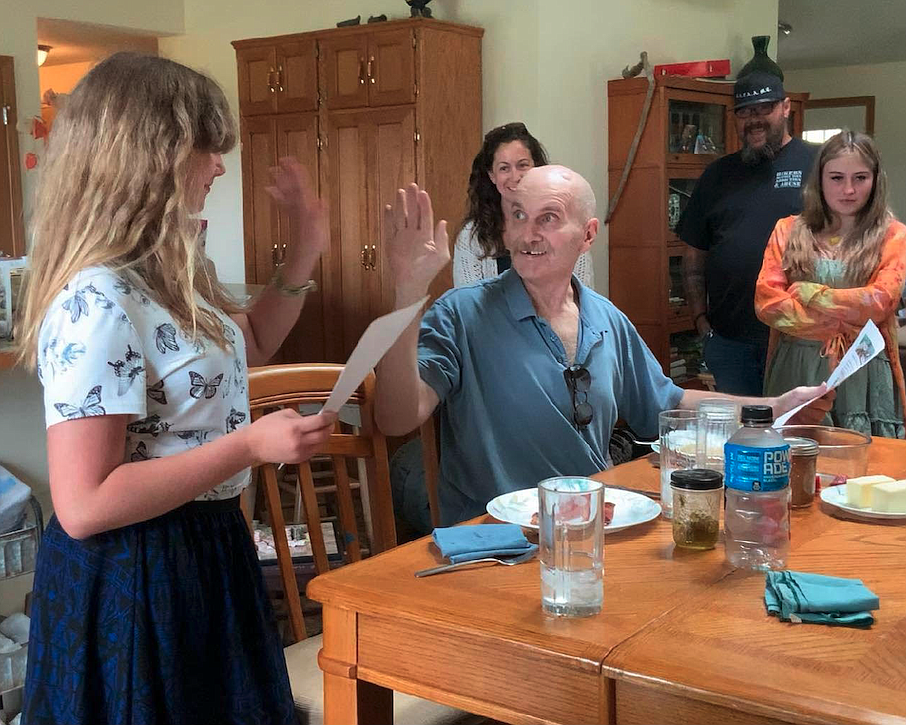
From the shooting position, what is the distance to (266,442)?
1.26 metres

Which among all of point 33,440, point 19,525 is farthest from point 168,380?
point 33,440

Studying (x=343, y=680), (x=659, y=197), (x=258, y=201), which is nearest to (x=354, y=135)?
(x=258, y=201)

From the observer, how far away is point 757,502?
138 cm

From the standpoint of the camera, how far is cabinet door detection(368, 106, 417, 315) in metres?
4.95

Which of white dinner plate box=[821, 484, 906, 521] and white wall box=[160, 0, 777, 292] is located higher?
white wall box=[160, 0, 777, 292]

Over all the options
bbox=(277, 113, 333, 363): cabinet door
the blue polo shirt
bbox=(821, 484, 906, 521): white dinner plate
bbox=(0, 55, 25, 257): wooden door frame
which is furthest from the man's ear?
bbox=(0, 55, 25, 257): wooden door frame

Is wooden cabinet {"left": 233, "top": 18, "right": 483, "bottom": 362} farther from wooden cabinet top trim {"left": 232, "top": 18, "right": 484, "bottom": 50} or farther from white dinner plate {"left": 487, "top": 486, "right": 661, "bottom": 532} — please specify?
white dinner plate {"left": 487, "top": 486, "right": 661, "bottom": 532}

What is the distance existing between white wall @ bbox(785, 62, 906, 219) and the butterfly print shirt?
364 inches

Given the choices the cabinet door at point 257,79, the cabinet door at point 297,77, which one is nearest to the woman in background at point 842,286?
the cabinet door at point 297,77

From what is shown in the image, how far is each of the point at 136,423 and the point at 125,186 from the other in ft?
0.97

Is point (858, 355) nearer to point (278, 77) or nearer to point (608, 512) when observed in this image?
point (608, 512)

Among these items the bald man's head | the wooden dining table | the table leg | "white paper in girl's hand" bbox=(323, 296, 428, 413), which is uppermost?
the bald man's head

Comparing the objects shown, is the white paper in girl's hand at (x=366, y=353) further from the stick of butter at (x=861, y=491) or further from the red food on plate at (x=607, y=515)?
the stick of butter at (x=861, y=491)

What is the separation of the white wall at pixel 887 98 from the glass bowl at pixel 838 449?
838 centimetres
